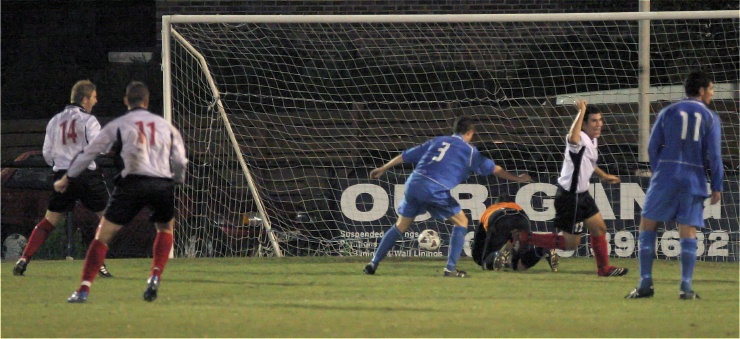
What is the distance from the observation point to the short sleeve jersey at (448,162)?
39.5 ft

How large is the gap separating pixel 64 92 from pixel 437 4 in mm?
6618

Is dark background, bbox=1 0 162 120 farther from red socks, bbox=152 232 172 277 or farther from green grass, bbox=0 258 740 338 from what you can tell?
red socks, bbox=152 232 172 277

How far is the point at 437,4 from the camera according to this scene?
2303 centimetres

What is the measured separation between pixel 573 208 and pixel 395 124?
5.96 m

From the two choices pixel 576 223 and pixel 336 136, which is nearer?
pixel 576 223

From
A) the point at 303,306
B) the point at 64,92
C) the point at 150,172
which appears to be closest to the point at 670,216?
the point at 303,306

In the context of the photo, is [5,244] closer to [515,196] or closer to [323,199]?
[323,199]

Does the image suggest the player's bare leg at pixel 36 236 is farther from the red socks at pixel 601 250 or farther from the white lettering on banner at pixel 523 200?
the red socks at pixel 601 250

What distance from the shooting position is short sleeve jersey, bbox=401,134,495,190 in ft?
39.5

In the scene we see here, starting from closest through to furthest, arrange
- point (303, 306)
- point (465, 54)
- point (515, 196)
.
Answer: point (303, 306), point (515, 196), point (465, 54)

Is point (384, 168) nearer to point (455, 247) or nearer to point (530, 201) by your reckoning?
point (455, 247)

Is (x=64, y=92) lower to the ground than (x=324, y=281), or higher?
higher

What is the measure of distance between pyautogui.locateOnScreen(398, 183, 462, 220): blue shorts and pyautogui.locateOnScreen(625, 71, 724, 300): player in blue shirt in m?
2.52

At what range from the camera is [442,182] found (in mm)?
12016
